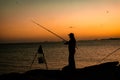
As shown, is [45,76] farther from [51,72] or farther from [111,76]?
[111,76]

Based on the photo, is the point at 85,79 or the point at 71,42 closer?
the point at 85,79

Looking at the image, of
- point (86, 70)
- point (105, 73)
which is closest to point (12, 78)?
point (86, 70)

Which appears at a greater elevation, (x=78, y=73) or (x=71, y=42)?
(x=71, y=42)

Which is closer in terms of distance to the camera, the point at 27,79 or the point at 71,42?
the point at 27,79

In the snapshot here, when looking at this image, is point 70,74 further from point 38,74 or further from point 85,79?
point 38,74

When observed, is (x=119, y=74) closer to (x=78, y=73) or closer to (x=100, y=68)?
(x=100, y=68)

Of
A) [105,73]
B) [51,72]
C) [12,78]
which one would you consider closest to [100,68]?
[105,73]

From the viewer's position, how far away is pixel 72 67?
13.8 meters

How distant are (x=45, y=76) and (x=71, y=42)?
2.30 meters

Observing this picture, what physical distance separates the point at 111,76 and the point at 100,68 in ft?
2.21

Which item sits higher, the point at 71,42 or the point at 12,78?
the point at 71,42

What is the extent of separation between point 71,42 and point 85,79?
2152 millimetres

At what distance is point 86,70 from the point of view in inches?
522

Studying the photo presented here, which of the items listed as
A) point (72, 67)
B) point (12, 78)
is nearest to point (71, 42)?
point (72, 67)
